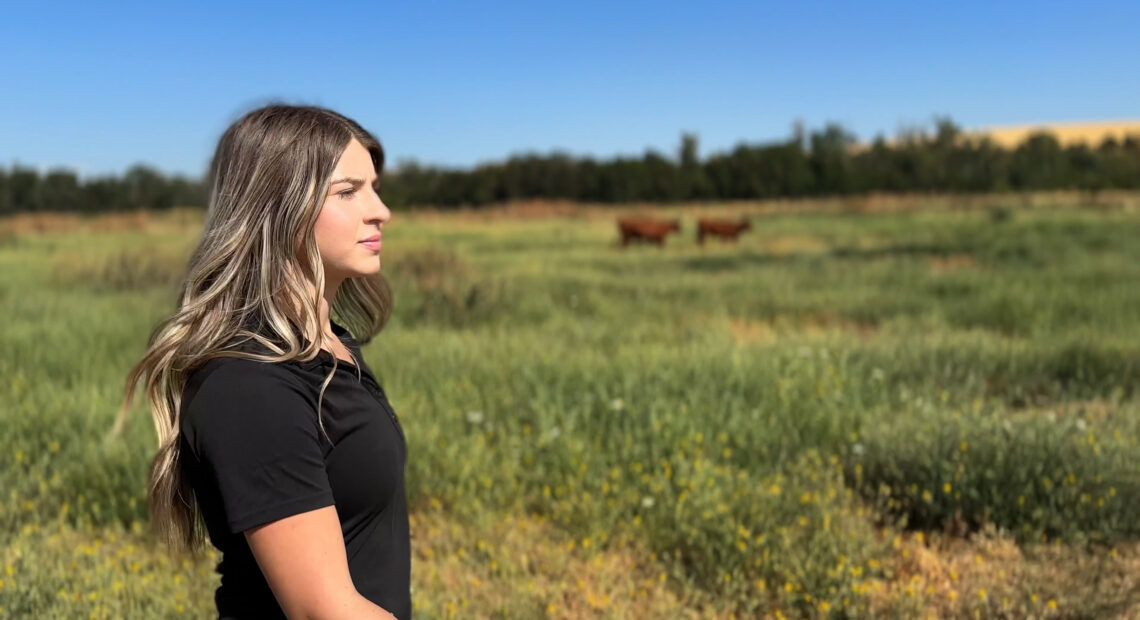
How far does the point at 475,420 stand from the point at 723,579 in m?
2.25

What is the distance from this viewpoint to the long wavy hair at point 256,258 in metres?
1.50

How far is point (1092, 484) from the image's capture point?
431cm

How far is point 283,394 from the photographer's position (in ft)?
4.51

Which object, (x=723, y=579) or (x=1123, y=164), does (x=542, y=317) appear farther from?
(x=1123, y=164)

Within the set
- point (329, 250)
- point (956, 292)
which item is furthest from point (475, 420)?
point (956, 292)

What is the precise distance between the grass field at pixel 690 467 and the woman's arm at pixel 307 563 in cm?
107

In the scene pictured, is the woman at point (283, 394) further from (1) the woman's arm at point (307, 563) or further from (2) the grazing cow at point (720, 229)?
(2) the grazing cow at point (720, 229)

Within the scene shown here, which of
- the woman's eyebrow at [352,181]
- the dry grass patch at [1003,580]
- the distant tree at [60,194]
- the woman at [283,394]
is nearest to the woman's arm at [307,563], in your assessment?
the woman at [283,394]

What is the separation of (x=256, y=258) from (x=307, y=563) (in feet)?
1.76

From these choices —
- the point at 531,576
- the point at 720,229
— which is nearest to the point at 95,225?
the point at 720,229

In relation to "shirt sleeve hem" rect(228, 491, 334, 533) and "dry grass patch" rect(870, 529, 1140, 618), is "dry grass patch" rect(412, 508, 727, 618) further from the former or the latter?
"shirt sleeve hem" rect(228, 491, 334, 533)

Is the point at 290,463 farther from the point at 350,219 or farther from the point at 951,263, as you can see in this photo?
the point at 951,263

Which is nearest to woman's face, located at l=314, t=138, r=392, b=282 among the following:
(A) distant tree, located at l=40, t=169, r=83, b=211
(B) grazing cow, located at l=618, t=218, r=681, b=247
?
(B) grazing cow, located at l=618, t=218, r=681, b=247

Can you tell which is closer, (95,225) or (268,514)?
(268,514)
